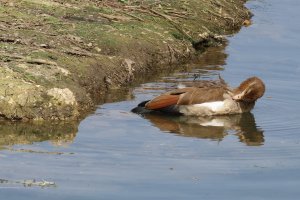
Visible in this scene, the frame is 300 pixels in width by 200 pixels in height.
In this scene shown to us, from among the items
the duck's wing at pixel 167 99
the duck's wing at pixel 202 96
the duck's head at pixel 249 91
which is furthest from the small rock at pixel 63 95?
the duck's head at pixel 249 91

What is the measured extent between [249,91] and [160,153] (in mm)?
2822

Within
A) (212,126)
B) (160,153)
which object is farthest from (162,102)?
(160,153)

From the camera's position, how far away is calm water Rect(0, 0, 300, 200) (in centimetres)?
864

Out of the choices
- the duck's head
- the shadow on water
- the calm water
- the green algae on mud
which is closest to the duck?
the duck's head

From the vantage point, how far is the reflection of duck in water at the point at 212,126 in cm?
1109

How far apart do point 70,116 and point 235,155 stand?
7.36 ft

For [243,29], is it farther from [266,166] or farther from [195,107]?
[266,166]

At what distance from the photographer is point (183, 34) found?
1576 cm

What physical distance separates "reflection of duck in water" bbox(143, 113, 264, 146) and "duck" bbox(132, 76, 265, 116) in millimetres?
84

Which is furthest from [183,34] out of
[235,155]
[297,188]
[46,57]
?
[297,188]

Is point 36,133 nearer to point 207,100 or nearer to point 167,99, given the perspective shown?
point 167,99

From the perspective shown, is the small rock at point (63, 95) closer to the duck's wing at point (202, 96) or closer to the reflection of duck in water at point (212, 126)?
the reflection of duck in water at point (212, 126)

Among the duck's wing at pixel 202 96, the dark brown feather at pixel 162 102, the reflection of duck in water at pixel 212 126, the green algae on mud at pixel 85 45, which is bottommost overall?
the reflection of duck in water at pixel 212 126

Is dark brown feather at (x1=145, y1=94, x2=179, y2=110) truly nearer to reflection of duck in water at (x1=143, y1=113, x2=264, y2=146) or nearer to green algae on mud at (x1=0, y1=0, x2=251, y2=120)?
reflection of duck in water at (x1=143, y1=113, x2=264, y2=146)
